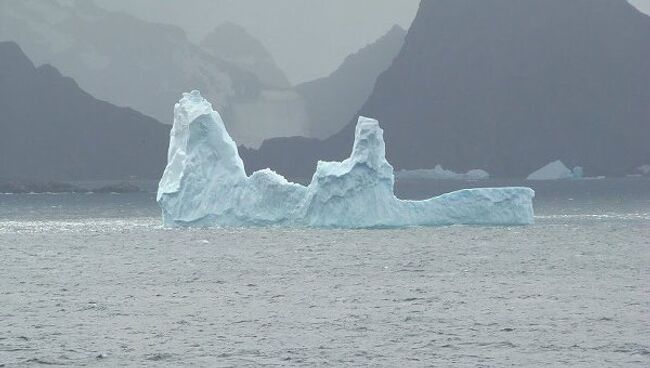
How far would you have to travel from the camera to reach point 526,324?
21984 millimetres

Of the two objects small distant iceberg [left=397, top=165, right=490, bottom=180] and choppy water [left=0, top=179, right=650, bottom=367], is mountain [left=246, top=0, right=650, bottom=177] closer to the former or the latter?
small distant iceberg [left=397, top=165, right=490, bottom=180]

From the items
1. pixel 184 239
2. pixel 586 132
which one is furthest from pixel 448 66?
pixel 184 239

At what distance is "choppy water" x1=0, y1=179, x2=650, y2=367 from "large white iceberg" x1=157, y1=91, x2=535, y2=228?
32.8 inches

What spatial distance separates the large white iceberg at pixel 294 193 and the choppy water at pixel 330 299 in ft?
2.73

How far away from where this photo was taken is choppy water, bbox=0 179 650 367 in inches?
761

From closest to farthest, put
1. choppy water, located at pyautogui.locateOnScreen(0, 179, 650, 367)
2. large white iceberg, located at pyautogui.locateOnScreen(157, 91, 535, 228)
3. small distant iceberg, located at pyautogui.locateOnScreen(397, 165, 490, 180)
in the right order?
choppy water, located at pyautogui.locateOnScreen(0, 179, 650, 367)
large white iceberg, located at pyautogui.locateOnScreen(157, 91, 535, 228)
small distant iceberg, located at pyautogui.locateOnScreen(397, 165, 490, 180)

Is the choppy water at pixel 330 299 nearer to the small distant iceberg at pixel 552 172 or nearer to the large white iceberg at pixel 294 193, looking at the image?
the large white iceberg at pixel 294 193

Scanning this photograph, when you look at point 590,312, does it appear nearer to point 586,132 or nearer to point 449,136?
point 449,136

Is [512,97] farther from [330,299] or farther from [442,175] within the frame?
[330,299]

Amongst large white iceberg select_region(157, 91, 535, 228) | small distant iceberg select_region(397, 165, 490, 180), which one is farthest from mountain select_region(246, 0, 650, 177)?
large white iceberg select_region(157, 91, 535, 228)

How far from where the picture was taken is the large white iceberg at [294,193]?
42.4 m

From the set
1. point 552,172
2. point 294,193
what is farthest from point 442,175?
point 294,193

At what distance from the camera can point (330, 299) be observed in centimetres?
2636

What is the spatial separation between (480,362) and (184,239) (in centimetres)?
2873
